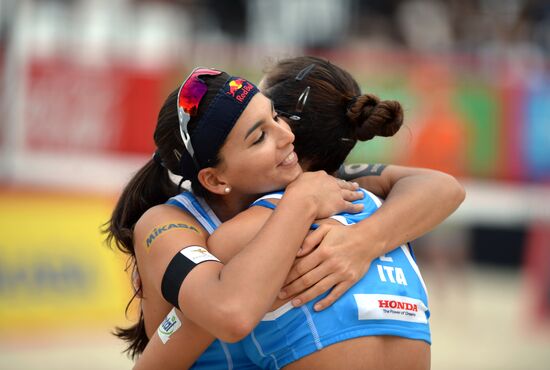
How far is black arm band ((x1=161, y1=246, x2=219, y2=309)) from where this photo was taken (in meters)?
2.13

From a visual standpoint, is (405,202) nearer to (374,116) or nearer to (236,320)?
(374,116)

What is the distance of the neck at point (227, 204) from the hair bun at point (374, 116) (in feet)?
1.21

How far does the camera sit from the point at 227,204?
2.54m

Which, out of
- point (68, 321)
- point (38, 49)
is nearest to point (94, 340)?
point (68, 321)

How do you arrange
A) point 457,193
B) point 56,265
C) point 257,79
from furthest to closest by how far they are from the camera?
point 257,79
point 56,265
point 457,193

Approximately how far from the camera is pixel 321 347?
7.24 ft

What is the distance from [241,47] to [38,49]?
99.4 inches

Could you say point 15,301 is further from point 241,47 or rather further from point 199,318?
point 199,318

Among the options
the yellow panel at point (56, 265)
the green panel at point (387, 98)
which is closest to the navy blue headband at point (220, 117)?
the yellow panel at point (56, 265)

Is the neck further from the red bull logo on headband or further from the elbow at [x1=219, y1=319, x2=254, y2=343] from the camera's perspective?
the elbow at [x1=219, y1=319, x2=254, y2=343]

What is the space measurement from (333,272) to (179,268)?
0.40 metres

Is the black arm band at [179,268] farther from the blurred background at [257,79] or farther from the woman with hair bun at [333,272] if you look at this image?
the blurred background at [257,79]

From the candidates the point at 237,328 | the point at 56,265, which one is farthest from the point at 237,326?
the point at 56,265

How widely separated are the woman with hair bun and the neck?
156 millimetres
